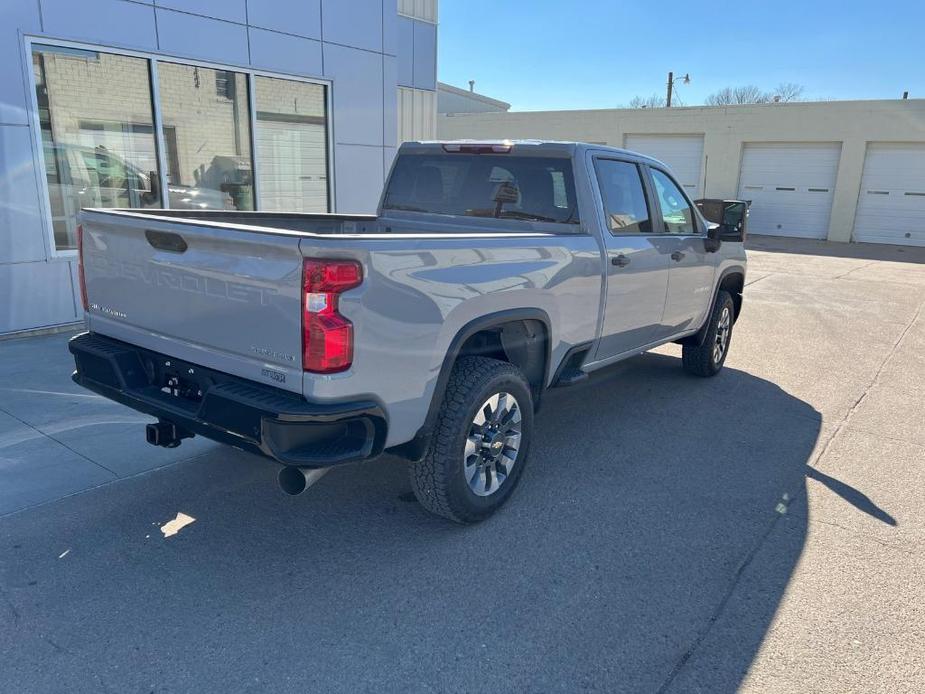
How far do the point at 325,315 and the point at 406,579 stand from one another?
52.2 inches

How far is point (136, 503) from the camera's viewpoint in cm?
386

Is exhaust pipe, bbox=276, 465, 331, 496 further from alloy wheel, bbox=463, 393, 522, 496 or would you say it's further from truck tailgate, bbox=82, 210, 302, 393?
alloy wheel, bbox=463, 393, 522, 496

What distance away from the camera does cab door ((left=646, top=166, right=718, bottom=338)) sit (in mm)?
5289

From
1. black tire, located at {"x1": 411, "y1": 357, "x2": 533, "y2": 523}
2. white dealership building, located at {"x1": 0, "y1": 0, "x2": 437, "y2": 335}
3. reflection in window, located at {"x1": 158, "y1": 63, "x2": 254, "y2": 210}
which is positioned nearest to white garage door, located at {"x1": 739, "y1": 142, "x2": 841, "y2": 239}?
white dealership building, located at {"x1": 0, "y1": 0, "x2": 437, "y2": 335}

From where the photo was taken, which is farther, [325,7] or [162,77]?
[325,7]

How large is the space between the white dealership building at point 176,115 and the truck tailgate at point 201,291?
13.7ft

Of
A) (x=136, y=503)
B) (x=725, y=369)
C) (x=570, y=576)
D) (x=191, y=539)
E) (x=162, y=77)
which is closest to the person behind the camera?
(x=570, y=576)

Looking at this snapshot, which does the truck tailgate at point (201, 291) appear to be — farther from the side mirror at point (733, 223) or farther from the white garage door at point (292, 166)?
the white garage door at point (292, 166)

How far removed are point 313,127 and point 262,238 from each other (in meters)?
7.60

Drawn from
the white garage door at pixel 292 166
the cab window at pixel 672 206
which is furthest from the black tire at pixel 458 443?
the white garage door at pixel 292 166

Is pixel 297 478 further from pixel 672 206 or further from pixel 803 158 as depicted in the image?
pixel 803 158

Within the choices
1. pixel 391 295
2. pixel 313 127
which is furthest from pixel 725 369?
pixel 313 127

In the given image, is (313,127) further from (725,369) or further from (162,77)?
(725,369)

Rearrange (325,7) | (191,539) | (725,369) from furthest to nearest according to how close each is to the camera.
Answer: (325,7)
(725,369)
(191,539)
